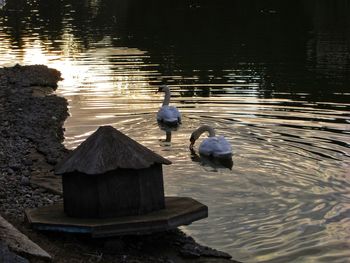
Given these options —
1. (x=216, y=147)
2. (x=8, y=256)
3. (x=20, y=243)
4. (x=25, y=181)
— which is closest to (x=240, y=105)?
(x=216, y=147)

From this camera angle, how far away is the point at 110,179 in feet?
31.4

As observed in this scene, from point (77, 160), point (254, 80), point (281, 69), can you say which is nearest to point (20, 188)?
point (77, 160)

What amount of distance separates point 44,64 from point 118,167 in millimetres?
25782

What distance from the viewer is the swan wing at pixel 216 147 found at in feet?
51.0

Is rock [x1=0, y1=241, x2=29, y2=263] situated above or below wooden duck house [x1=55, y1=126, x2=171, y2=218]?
below

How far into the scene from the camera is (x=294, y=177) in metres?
14.0

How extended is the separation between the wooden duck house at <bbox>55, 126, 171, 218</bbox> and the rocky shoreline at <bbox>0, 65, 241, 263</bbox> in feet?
1.54

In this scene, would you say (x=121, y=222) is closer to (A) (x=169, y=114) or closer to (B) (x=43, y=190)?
(B) (x=43, y=190)

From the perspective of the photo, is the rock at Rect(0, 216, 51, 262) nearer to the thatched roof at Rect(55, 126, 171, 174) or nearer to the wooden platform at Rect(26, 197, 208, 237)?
the wooden platform at Rect(26, 197, 208, 237)

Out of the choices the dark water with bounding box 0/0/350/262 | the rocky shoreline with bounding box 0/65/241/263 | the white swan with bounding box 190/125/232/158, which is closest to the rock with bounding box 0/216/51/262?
the rocky shoreline with bounding box 0/65/241/263

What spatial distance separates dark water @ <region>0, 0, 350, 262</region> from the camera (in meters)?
11.5

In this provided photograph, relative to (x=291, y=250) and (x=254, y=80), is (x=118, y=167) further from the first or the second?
(x=254, y=80)

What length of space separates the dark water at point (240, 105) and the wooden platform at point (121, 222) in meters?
1.04

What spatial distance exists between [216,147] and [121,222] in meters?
6.58
